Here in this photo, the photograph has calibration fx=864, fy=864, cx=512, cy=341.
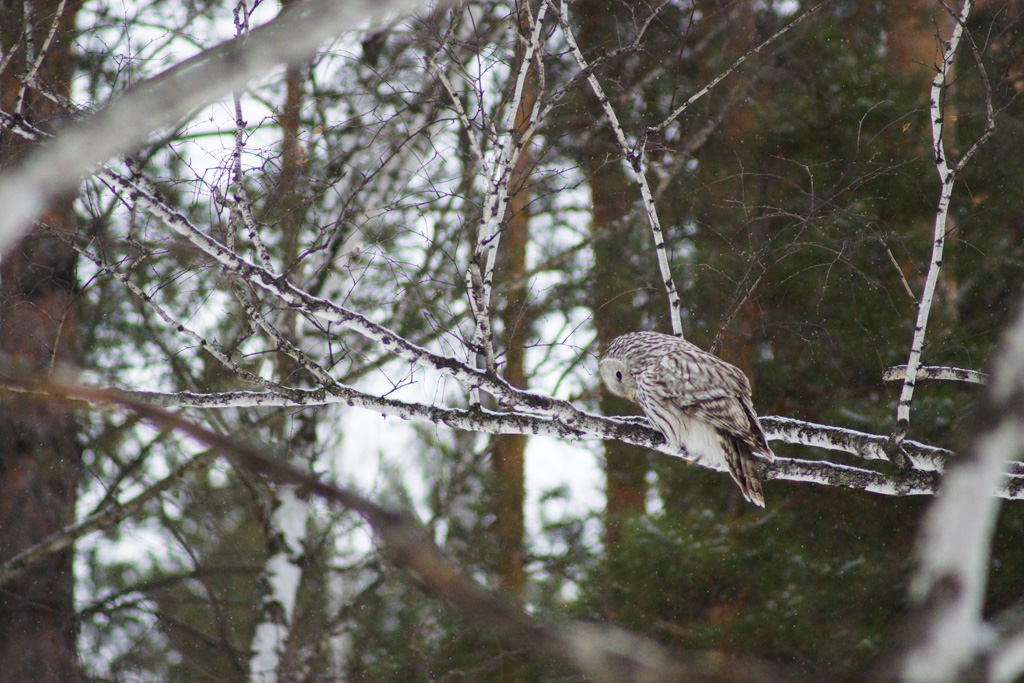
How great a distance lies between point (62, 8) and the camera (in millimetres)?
3826

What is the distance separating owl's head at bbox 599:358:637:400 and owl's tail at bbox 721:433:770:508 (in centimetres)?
64

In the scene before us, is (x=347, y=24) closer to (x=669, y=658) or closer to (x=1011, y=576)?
(x=669, y=658)

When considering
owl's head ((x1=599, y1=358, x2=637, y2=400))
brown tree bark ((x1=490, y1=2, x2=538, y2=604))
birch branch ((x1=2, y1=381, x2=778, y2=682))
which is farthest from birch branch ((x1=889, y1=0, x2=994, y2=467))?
brown tree bark ((x1=490, y1=2, x2=538, y2=604))

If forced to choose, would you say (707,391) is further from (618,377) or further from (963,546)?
(963,546)

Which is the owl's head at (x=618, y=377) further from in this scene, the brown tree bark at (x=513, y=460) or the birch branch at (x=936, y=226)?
the brown tree bark at (x=513, y=460)

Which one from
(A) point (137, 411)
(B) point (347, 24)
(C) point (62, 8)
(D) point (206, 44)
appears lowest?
(A) point (137, 411)

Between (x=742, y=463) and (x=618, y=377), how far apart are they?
3.43ft

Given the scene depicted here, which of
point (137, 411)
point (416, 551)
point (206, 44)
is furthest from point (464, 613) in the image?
point (206, 44)

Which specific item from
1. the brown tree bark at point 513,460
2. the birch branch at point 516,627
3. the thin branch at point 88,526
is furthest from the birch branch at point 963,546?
the thin branch at point 88,526

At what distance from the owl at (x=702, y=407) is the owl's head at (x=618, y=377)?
7cm

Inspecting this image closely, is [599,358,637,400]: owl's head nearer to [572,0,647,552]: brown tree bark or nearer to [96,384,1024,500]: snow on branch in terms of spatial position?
[96,384,1024,500]: snow on branch

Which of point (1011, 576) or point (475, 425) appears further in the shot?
point (1011, 576)

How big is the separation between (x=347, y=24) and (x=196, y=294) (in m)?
6.03

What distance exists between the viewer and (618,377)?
4867 millimetres
